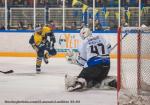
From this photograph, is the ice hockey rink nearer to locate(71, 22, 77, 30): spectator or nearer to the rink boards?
the rink boards

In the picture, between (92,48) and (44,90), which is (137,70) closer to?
(92,48)

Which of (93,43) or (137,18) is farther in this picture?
(137,18)

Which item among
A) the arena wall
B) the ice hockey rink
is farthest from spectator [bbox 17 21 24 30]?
the ice hockey rink

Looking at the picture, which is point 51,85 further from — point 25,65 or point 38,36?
point 25,65

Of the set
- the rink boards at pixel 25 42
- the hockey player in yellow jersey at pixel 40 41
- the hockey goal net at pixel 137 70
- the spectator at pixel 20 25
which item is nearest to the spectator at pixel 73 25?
the rink boards at pixel 25 42

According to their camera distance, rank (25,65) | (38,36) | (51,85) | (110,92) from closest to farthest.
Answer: (110,92)
(51,85)
(38,36)
(25,65)

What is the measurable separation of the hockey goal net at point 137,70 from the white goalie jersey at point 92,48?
0.47m

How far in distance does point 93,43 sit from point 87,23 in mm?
8640

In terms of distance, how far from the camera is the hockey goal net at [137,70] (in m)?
7.07

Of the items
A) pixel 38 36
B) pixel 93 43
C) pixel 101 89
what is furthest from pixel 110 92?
pixel 38 36

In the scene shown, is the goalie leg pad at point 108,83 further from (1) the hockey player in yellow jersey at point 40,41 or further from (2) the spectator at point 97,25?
(2) the spectator at point 97,25

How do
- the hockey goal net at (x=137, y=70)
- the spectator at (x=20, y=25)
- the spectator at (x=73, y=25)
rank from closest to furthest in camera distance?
the hockey goal net at (x=137, y=70) < the spectator at (x=73, y=25) < the spectator at (x=20, y=25)

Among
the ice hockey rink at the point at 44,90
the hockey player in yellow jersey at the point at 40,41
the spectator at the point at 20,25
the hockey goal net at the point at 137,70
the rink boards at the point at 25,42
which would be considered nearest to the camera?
the hockey goal net at the point at 137,70

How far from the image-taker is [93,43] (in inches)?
355
